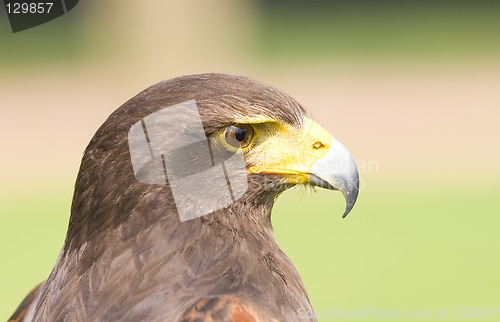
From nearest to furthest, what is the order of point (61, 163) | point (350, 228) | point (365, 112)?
point (350, 228) < point (61, 163) < point (365, 112)

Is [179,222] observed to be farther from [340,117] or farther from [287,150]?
[340,117]

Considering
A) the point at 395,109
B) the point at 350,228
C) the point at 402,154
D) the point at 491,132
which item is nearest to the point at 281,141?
the point at 350,228

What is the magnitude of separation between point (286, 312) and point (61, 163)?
1249cm

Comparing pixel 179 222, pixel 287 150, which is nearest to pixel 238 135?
pixel 287 150

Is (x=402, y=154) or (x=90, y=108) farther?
(x=90, y=108)

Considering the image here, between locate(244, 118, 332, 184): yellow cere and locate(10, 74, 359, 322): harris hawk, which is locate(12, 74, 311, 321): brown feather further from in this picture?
locate(244, 118, 332, 184): yellow cere

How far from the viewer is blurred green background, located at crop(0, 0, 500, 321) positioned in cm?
1044

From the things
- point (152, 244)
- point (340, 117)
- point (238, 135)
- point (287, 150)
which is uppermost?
point (238, 135)

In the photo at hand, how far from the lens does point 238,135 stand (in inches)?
158

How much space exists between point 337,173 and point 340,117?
13.6 m

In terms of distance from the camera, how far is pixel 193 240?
3941 millimetres

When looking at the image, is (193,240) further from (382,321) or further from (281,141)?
(382,321)

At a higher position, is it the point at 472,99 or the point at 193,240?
the point at 193,240

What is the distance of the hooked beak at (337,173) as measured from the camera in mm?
4117
